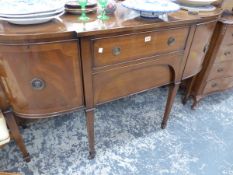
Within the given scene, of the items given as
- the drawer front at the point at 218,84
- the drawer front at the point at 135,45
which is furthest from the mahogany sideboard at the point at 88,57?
the drawer front at the point at 218,84

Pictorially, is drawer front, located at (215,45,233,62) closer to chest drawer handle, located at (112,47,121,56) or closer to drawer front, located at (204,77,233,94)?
drawer front, located at (204,77,233,94)

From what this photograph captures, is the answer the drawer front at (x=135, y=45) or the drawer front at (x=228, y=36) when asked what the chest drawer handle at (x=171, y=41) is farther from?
the drawer front at (x=228, y=36)

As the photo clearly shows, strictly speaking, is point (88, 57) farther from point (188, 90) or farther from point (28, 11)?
point (188, 90)

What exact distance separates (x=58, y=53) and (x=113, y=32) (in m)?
0.24

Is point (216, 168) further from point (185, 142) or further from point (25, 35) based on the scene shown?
point (25, 35)

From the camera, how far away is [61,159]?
128cm

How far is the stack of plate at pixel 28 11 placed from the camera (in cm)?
74

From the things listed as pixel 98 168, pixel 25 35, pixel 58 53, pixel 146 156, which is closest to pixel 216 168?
pixel 146 156

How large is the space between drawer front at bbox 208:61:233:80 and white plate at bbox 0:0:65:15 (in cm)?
126

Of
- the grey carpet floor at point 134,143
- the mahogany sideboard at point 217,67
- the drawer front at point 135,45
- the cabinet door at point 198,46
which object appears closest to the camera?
the drawer front at point 135,45

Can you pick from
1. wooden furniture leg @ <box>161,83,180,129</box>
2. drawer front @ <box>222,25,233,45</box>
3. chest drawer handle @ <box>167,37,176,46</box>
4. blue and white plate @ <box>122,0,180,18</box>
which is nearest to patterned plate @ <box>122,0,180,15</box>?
blue and white plate @ <box>122,0,180,18</box>

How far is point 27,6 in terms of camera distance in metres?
0.78

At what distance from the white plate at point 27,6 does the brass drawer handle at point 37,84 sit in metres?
0.26

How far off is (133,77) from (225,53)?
881mm
